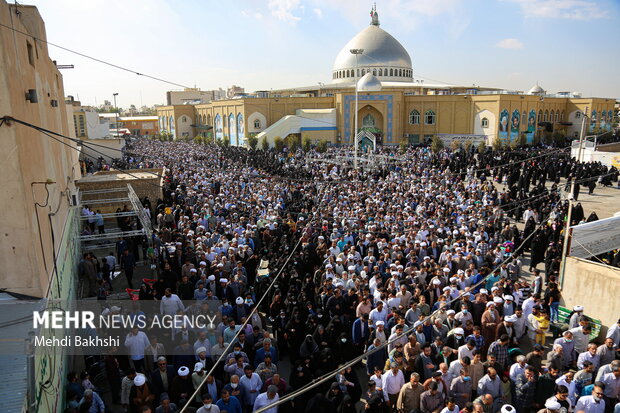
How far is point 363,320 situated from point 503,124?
3730 cm

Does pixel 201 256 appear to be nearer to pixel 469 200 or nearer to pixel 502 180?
pixel 469 200

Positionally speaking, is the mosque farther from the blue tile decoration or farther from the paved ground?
the paved ground

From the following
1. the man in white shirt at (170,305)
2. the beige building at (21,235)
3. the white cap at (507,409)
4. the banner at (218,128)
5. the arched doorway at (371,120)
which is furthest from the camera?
the banner at (218,128)

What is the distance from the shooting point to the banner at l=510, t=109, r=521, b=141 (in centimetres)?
3984

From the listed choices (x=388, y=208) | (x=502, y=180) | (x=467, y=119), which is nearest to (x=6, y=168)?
(x=388, y=208)

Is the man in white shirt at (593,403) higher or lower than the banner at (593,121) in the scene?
lower

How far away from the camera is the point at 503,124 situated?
130 feet

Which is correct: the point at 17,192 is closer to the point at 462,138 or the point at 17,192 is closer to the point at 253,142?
the point at 253,142

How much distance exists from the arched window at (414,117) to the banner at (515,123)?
26.3 ft

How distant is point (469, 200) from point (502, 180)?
320 inches

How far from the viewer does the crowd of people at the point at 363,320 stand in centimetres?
525

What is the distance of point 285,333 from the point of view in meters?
7.18

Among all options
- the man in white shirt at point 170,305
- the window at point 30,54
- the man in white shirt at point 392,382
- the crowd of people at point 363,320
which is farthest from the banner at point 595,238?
the window at point 30,54

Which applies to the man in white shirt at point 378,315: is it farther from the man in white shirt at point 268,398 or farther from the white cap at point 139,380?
the white cap at point 139,380
